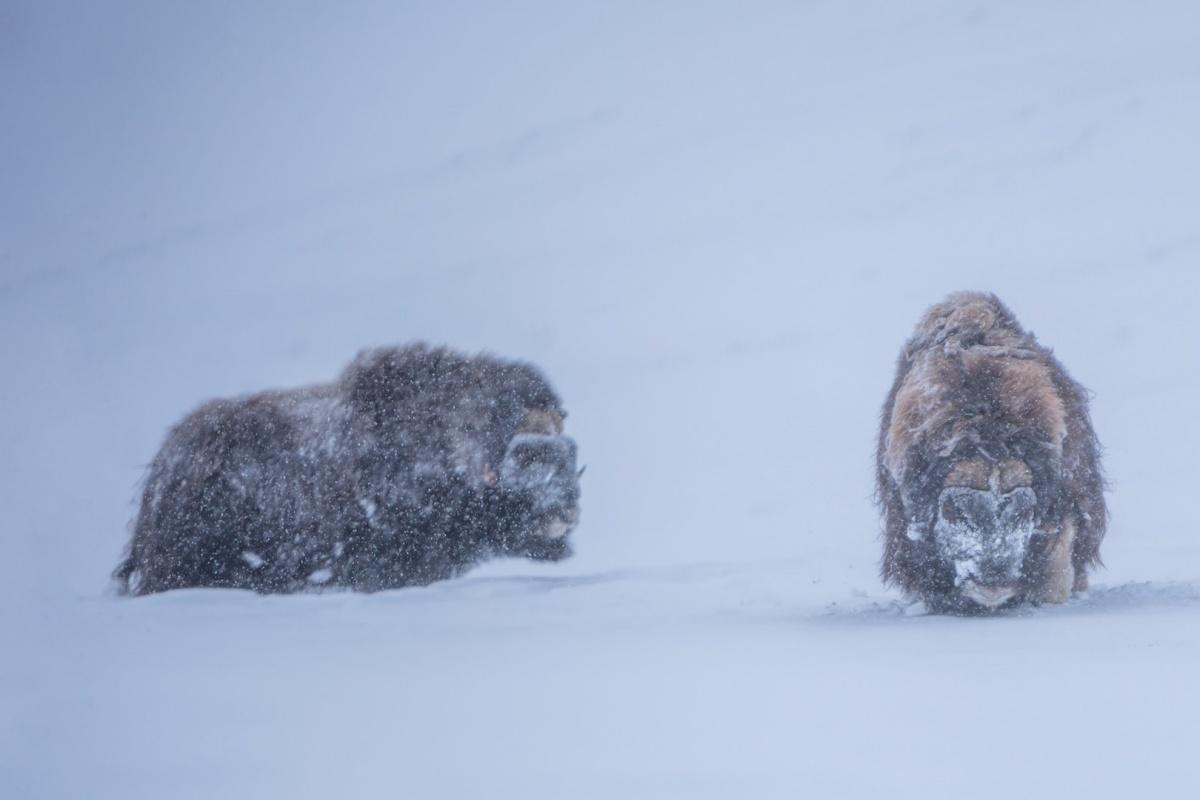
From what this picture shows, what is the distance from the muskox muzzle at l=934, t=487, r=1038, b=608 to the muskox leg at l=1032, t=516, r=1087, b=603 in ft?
0.18

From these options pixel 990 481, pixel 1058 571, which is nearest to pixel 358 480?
pixel 990 481

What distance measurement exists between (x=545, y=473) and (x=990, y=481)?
3.56 feet

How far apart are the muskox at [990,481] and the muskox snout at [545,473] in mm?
746

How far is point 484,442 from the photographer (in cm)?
296

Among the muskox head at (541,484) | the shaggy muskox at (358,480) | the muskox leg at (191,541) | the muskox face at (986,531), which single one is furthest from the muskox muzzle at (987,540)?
the muskox leg at (191,541)

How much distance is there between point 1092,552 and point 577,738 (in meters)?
1.02

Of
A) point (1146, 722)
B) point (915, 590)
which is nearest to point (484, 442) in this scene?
point (915, 590)

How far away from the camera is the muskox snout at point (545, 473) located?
8.82 feet

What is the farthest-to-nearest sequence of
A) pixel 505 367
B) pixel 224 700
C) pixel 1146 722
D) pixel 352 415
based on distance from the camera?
pixel 352 415, pixel 505 367, pixel 224 700, pixel 1146 722

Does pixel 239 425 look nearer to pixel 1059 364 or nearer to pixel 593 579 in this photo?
pixel 593 579

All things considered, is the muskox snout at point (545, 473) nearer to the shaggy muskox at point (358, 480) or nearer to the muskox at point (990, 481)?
the shaggy muskox at point (358, 480)

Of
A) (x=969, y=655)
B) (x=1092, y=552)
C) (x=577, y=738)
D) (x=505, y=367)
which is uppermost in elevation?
(x=505, y=367)

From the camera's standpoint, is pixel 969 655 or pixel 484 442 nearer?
pixel 969 655

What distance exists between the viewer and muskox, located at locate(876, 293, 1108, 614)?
81.7 inches
